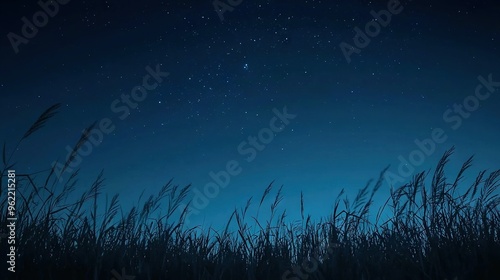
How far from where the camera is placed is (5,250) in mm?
2672

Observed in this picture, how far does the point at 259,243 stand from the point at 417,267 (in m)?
1.35

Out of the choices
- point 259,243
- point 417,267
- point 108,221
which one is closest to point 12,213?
point 108,221

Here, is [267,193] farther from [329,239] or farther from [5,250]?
[5,250]

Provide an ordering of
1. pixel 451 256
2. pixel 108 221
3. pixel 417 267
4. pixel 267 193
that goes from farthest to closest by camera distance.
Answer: pixel 267 193
pixel 108 221
pixel 451 256
pixel 417 267

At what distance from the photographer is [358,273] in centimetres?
246

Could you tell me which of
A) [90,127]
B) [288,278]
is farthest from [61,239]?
[288,278]

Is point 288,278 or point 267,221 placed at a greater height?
point 267,221

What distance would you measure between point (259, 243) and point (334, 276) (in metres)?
0.93

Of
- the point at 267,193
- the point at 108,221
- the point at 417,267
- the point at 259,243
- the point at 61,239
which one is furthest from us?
the point at 267,193

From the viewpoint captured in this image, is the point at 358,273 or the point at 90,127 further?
the point at 90,127

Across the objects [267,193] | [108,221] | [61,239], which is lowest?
[61,239]

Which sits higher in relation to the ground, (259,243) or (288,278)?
(259,243)

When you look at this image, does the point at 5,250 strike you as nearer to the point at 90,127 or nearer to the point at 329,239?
the point at 90,127

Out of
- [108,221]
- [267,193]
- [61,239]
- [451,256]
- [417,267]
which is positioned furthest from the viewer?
[267,193]
